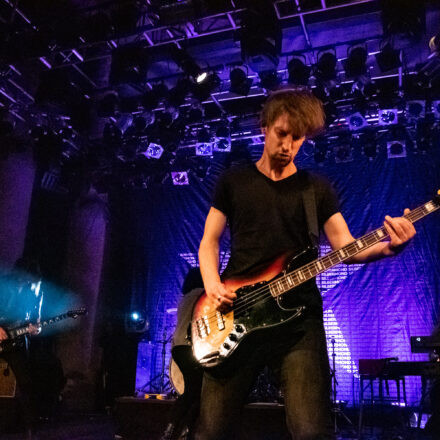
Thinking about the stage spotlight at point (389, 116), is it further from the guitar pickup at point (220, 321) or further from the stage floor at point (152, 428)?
the guitar pickup at point (220, 321)

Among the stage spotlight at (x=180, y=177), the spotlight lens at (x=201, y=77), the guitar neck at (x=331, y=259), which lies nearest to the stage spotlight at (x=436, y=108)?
the spotlight lens at (x=201, y=77)

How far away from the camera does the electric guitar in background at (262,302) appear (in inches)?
88.0

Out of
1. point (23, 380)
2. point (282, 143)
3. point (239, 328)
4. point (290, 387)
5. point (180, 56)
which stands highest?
point (180, 56)

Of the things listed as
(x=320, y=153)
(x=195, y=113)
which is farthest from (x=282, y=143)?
(x=320, y=153)

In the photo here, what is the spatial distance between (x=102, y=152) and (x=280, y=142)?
9546 mm

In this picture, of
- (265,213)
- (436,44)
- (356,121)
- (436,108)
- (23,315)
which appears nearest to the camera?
(265,213)

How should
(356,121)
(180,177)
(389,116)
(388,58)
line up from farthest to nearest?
(180,177), (356,121), (389,116), (388,58)

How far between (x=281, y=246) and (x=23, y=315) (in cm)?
A: 596

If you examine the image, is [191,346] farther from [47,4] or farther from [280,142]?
[47,4]

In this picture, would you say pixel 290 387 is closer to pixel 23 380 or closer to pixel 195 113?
pixel 23 380

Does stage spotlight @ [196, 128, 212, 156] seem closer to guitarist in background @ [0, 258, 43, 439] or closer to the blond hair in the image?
guitarist in background @ [0, 258, 43, 439]

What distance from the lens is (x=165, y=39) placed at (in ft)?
30.7

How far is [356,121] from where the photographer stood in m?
9.54

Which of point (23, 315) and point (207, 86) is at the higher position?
point (207, 86)
